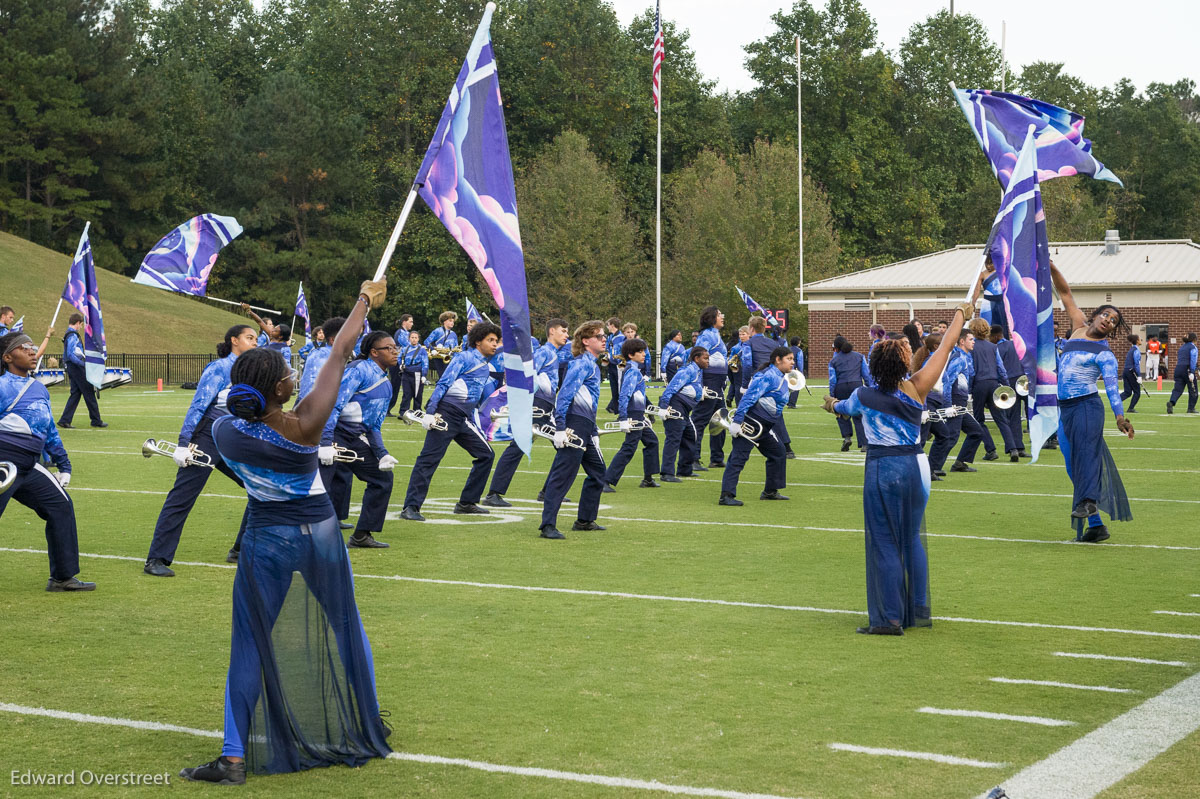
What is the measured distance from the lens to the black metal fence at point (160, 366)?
47031 mm

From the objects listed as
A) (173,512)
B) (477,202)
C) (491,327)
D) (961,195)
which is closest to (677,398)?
(491,327)

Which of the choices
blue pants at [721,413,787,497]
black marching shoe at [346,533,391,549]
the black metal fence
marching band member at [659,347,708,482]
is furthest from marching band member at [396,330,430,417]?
the black metal fence

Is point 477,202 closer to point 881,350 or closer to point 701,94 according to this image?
point 881,350

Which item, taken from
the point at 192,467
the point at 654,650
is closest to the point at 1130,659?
the point at 654,650

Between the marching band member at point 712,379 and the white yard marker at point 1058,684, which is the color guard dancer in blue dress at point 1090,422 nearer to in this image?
the white yard marker at point 1058,684

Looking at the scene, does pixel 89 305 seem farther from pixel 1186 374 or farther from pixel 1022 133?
pixel 1186 374

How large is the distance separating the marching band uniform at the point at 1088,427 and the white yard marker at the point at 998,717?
5778 millimetres

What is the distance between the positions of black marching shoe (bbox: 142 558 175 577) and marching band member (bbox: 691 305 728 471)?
29.9 feet

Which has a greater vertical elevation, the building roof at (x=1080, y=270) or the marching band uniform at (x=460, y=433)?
the building roof at (x=1080, y=270)

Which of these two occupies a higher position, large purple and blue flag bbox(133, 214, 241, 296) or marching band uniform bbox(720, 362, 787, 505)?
large purple and blue flag bbox(133, 214, 241, 296)

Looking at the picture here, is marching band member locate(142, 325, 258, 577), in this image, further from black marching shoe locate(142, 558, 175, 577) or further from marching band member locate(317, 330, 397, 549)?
marching band member locate(317, 330, 397, 549)

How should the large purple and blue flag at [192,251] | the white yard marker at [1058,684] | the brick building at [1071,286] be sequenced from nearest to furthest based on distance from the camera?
the white yard marker at [1058,684] < the large purple and blue flag at [192,251] < the brick building at [1071,286]

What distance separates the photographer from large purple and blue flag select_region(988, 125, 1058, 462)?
1003 centimetres

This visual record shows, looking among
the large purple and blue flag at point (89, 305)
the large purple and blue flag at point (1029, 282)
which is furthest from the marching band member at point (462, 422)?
the large purple and blue flag at point (89, 305)
